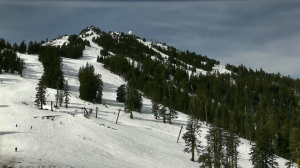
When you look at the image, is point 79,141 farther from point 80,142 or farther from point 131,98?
point 131,98

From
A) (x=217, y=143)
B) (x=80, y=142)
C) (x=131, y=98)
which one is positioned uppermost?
(x=131, y=98)

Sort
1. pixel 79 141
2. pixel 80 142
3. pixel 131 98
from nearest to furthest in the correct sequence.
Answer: pixel 80 142
pixel 79 141
pixel 131 98

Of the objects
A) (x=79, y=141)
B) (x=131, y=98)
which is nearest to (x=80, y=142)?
(x=79, y=141)

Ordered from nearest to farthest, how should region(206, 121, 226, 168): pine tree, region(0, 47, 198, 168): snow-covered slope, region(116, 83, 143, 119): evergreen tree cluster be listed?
1. region(0, 47, 198, 168): snow-covered slope
2. region(206, 121, 226, 168): pine tree
3. region(116, 83, 143, 119): evergreen tree cluster

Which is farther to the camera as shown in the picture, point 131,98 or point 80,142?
point 131,98

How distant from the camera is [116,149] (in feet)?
127

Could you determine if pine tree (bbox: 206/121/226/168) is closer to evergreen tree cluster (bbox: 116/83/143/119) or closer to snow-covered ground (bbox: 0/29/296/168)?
snow-covered ground (bbox: 0/29/296/168)

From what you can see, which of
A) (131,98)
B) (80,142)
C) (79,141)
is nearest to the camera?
(80,142)

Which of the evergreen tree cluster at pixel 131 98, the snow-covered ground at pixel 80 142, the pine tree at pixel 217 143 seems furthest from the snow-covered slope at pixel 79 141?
the pine tree at pixel 217 143

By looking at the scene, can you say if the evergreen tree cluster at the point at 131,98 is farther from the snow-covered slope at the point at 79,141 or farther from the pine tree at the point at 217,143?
the pine tree at the point at 217,143

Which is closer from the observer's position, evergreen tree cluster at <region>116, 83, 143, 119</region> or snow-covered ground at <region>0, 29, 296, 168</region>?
snow-covered ground at <region>0, 29, 296, 168</region>

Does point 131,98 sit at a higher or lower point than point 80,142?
higher

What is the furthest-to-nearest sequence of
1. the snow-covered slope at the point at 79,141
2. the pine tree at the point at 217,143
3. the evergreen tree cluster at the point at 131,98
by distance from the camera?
the evergreen tree cluster at the point at 131,98, the pine tree at the point at 217,143, the snow-covered slope at the point at 79,141

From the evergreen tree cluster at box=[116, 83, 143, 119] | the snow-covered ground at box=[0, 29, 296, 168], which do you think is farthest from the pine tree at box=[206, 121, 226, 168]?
the evergreen tree cluster at box=[116, 83, 143, 119]
